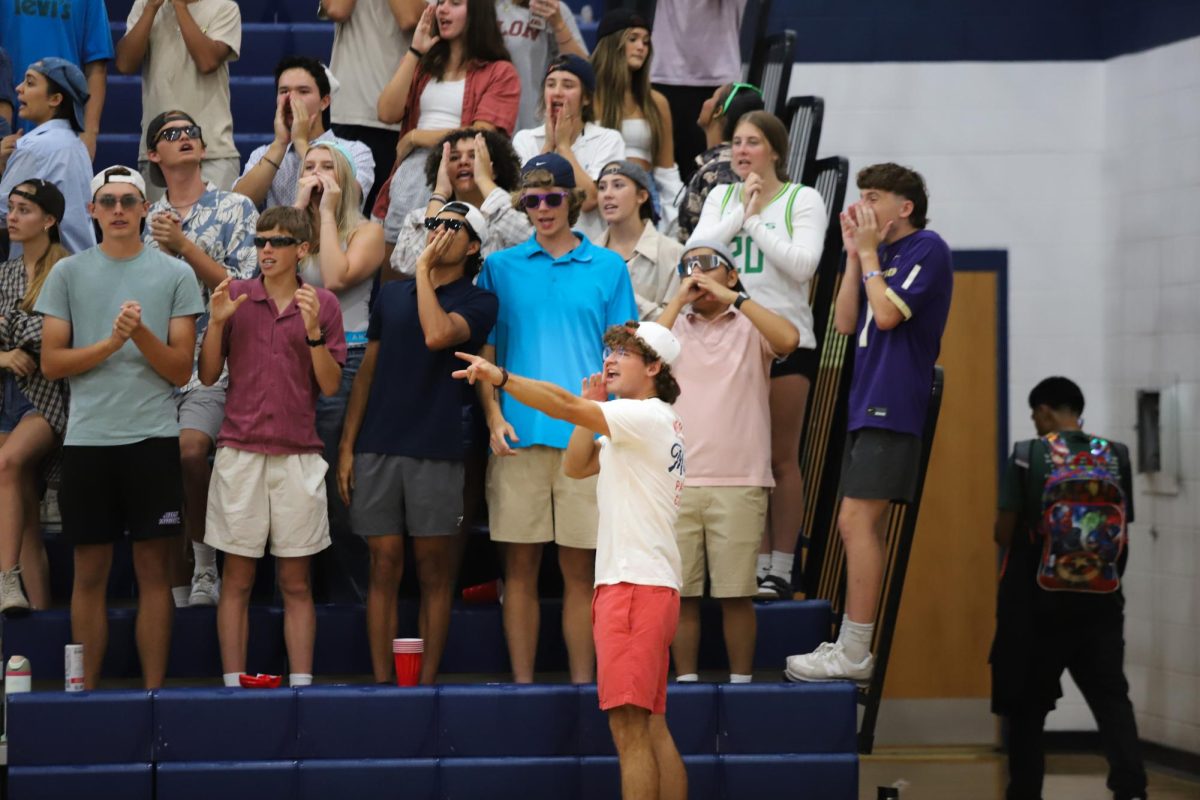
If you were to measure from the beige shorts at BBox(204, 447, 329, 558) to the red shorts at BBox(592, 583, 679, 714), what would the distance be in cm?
125

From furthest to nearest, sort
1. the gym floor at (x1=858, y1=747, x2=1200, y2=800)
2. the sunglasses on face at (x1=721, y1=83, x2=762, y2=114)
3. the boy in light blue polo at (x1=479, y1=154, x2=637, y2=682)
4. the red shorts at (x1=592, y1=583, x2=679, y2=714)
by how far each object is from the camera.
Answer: the gym floor at (x1=858, y1=747, x2=1200, y2=800) < the sunglasses on face at (x1=721, y1=83, x2=762, y2=114) < the boy in light blue polo at (x1=479, y1=154, x2=637, y2=682) < the red shorts at (x1=592, y1=583, x2=679, y2=714)

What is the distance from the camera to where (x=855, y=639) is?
19.1ft

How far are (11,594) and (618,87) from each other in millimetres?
3356

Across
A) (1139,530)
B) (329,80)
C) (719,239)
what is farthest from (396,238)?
(1139,530)

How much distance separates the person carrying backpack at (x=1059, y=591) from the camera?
7066 millimetres

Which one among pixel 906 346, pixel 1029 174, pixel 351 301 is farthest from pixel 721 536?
pixel 1029 174

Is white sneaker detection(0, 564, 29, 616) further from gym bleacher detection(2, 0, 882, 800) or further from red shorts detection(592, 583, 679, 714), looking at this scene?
red shorts detection(592, 583, 679, 714)

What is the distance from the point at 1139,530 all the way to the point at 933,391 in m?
3.81

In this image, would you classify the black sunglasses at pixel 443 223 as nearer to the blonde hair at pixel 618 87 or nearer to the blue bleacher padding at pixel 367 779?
the blonde hair at pixel 618 87

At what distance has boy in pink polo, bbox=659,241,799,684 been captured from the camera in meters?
5.86

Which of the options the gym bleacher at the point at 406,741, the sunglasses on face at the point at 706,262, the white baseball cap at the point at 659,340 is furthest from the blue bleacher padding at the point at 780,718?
the sunglasses on face at the point at 706,262

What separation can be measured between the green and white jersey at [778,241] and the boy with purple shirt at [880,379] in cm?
28

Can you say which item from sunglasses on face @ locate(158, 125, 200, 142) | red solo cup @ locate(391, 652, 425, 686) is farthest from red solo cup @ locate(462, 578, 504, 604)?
sunglasses on face @ locate(158, 125, 200, 142)

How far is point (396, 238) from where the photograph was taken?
6.79 meters
